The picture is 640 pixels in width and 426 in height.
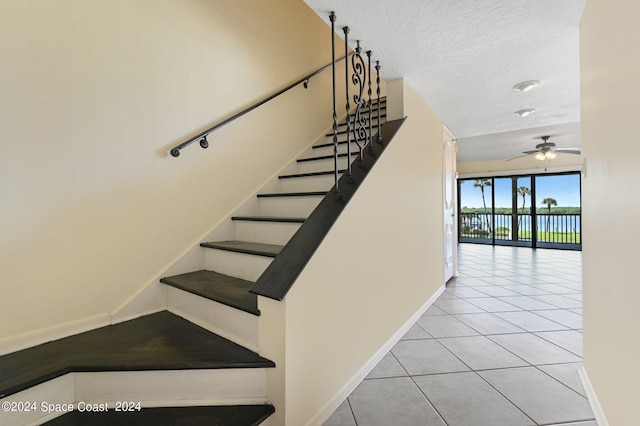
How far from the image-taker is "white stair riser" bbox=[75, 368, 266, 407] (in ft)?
4.19

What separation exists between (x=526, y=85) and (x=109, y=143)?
337 centimetres

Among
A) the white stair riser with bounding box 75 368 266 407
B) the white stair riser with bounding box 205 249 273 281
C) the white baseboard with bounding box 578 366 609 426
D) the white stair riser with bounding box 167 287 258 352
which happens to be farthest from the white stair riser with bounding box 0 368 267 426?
the white baseboard with bounding box 578 366 609 426

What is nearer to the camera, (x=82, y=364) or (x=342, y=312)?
(x=82, y=364)

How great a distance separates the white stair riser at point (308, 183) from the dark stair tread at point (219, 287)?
0.99 metres

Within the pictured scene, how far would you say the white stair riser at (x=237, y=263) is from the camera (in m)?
1.81

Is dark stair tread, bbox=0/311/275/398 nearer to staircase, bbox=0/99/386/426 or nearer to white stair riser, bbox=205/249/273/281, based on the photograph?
staircase, bbox=0/99/386/426

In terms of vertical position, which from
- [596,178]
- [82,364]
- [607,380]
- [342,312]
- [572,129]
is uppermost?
[572,129]

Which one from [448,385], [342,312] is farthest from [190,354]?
[448,385]

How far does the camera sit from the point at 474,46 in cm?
199

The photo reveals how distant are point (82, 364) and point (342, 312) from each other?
1.23m

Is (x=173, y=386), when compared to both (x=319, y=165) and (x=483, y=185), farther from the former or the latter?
(x=483, y=185)

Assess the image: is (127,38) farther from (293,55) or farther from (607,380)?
(607,380)

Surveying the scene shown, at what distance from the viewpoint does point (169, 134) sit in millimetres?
1933

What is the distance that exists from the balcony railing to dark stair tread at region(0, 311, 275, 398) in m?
9.30
